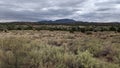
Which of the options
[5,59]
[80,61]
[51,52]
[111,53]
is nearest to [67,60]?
[80,61]

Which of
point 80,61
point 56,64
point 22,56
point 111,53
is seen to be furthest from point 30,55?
point 111,53

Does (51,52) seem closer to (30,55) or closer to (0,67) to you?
(30,55)

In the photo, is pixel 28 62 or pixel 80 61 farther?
pixel 80 61

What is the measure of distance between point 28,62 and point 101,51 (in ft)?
22.5

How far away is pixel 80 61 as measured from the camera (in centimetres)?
1097

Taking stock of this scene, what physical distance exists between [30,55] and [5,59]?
1.14 metres

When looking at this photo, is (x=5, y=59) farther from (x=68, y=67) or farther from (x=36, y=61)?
(x=68, y=67)

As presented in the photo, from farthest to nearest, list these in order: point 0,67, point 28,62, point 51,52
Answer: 1. point 51,52
2. point 28,62
3. point 0,67

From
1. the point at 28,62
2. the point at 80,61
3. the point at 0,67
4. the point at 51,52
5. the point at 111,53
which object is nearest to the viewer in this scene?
the point at 0,67

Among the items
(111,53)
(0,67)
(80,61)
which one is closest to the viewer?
(0,67)

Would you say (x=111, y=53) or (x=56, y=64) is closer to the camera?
(x=56, y=64)

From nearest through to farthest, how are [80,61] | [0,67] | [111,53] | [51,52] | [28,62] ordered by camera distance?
[0,67], [28,62], [80,61], [51,52], [111,53]

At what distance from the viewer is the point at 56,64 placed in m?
10.2

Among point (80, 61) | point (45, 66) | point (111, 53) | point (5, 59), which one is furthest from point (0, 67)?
point (111, 53)
